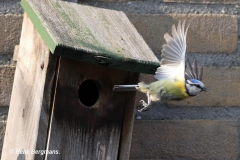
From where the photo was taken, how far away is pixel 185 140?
2.00m

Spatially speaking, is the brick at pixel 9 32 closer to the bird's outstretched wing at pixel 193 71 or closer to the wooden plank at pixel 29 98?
the wooden plank at pixel 29 98

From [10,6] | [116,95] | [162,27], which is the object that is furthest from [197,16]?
[10,6]

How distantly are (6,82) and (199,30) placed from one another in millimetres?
651

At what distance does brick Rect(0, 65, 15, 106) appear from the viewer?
1927 mm

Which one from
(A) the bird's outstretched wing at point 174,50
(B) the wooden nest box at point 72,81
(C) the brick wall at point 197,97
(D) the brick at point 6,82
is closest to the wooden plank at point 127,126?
(B) the wooden nest box at point 72,81

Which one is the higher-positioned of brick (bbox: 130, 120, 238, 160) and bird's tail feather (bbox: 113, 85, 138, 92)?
bird's tail feather (bbox: 113, 85, 138, 92)

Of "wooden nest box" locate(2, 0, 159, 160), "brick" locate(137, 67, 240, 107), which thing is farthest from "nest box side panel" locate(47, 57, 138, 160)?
"brick" locate(137, 67, 240, 107)

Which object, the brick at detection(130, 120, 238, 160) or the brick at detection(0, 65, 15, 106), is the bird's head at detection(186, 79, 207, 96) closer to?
the brick at detection(130, 120, 238, 160)

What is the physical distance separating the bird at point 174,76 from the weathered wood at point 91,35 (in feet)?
0.33

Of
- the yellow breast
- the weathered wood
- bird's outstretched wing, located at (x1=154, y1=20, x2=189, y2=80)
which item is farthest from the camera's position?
the yellow breast

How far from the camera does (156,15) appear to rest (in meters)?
1.99

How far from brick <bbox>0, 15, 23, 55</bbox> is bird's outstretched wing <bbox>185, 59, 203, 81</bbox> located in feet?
1.80

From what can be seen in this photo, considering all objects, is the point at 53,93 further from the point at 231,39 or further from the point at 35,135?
the point at 231,39

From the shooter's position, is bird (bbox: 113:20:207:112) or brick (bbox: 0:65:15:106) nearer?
bird (bbox: 113:20:207:112)
